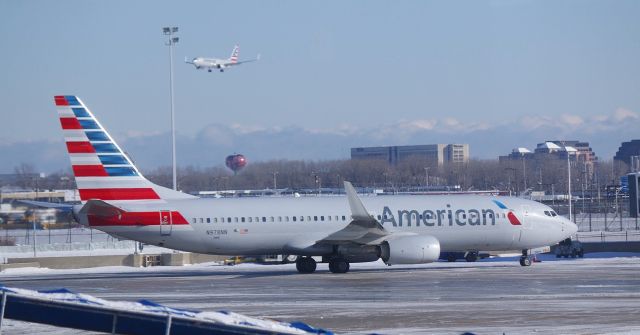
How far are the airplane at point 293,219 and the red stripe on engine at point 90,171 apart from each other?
4 centimetres

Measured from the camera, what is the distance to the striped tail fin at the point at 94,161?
3584cm

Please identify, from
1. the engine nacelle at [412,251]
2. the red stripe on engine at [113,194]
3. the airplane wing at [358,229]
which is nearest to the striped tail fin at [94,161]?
the red stripe on engine at [113,194]

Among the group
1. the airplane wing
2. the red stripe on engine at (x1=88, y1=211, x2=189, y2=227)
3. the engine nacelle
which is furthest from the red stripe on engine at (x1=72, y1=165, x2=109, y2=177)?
the engine nacelle

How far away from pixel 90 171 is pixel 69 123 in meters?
1.88

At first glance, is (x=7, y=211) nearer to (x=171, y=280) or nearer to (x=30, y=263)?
(x=30, y=263)

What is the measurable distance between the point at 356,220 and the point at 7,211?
44699mm

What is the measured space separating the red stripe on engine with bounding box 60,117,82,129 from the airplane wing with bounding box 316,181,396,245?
387 inches

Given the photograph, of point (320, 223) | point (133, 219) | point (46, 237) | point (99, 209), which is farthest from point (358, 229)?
point (46, 237)

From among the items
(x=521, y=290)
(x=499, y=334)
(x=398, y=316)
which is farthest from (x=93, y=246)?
(x=499, y=334)

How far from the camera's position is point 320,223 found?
38625 millimetres

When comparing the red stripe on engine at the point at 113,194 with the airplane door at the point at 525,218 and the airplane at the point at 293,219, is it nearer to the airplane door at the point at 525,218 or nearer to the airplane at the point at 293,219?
the airplane at the point at 293,219

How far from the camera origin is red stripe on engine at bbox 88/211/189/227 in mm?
34938

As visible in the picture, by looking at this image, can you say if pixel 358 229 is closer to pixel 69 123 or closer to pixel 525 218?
pixel 525 218

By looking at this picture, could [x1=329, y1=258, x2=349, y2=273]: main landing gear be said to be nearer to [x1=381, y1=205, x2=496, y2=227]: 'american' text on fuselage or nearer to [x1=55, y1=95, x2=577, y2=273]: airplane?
[x1=55, y1=95, x2=577, y2=273]: airplane
